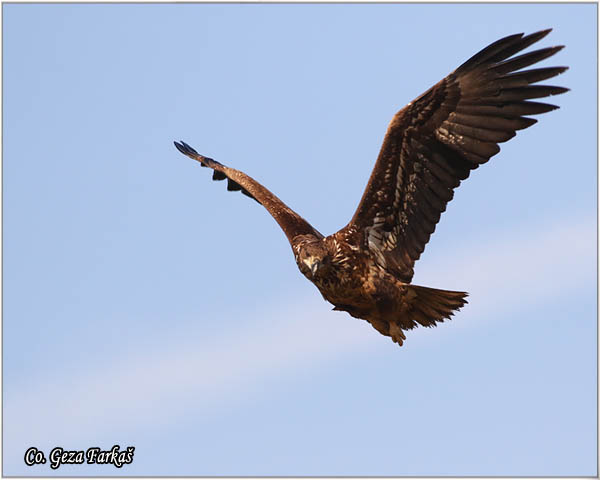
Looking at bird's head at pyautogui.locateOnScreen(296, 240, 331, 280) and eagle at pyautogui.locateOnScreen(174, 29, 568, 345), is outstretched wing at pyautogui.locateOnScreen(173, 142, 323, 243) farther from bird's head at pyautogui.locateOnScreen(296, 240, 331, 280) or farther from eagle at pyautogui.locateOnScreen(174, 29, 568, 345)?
bird's head at pyautogui.locateOnScreen(296, 240, 331, 280)

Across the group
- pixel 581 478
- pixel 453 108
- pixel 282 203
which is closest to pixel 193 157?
pixel 282 203

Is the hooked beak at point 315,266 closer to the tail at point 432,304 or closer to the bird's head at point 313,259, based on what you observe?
the bird's head at point 313,259

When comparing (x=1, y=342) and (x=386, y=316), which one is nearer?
(x=386, y=316)

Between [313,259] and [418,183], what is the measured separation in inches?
48.2

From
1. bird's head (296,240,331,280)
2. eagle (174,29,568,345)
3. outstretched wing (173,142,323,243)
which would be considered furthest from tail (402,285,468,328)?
outstretched wing (173,142,323,243)

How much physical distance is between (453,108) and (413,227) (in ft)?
3.95

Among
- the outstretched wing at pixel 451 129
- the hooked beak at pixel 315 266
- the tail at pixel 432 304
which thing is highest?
the outstretched wing at pixel 451 129

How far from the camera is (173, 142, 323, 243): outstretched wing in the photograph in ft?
40.4

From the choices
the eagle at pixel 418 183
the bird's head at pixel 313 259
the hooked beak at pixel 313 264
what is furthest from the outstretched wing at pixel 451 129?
the hooked beak at pixel 313 264

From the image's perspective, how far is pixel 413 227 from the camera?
38.7 feet

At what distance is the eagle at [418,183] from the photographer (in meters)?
11.3

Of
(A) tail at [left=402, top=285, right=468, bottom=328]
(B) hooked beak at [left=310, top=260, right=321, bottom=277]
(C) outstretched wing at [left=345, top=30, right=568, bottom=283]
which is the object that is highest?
(C) outstretched wing at [left=345, top=30, right=568, bottom=283]

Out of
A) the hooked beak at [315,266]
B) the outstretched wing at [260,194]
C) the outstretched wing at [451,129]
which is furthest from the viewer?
the outstretched wing at [260,194]

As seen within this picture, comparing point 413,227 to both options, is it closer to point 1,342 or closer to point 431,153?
point 431,153
